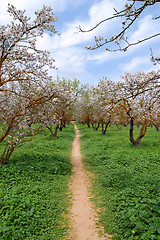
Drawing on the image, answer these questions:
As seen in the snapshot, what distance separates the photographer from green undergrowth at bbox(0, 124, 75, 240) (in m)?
4.98

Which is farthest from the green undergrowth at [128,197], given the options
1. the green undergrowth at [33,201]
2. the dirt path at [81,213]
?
the green undergrowth at [33,201]

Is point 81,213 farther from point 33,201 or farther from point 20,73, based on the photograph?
point 20,73

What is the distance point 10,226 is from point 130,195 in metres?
4.05

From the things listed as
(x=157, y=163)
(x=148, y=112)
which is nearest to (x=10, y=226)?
(x=157, y=163)

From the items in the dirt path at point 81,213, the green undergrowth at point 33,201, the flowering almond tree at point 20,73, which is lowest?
the dirt path at point 81,213

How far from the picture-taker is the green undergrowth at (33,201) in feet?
16.3

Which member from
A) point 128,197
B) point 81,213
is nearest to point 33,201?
point 81,213

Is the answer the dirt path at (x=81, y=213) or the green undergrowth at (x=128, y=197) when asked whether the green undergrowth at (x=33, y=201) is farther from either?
the green undergrowth at (x=128, y=197)

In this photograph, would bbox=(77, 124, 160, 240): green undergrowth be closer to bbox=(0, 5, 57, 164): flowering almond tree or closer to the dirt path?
the dirt path

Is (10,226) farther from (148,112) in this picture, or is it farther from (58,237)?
(148,112)

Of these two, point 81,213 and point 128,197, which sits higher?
point 128,197

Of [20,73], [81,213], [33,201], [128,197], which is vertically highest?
[20,73]

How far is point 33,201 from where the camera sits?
238 inches

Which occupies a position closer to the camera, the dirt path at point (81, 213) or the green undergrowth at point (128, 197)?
the green undergrowth at point (128, 197)
